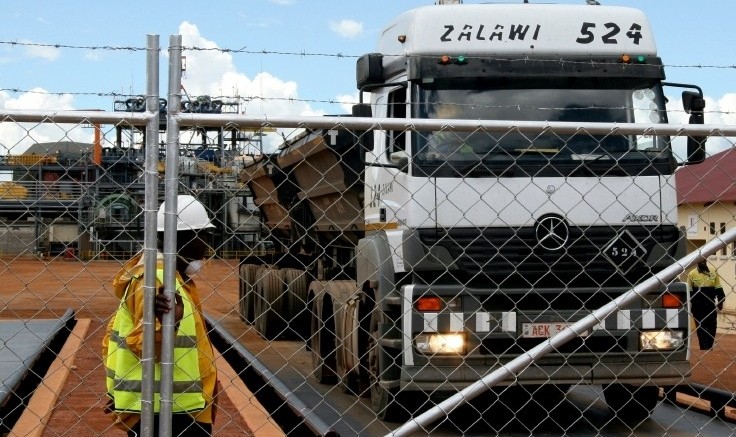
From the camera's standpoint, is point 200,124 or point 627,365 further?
point 627,365

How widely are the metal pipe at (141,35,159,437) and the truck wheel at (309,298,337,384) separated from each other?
7349mm

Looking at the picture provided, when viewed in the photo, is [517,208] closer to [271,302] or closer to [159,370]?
[159,370]

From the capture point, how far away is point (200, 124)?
4664mm

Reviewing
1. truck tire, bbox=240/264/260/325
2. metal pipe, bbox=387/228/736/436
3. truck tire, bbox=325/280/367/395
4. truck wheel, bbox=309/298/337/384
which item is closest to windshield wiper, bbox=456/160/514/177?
truck tire, bbox=325/280/367/395

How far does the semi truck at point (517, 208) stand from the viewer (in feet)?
28.7

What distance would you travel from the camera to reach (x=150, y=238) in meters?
4.48

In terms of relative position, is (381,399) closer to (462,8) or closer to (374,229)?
(374,229)

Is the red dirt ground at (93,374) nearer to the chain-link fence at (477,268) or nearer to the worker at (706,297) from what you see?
the chain-link fence at (477,268)

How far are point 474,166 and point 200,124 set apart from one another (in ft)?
15.0

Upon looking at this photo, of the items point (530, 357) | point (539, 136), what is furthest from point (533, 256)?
point (530, 357)

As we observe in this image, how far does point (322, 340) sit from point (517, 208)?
4.20 metres

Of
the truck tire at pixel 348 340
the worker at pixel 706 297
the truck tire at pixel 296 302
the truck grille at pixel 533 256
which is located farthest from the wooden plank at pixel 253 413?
the worker at pixel 706 297

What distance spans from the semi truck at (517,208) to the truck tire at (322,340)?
5.65ft

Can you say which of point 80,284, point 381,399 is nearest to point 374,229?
point 381,399
